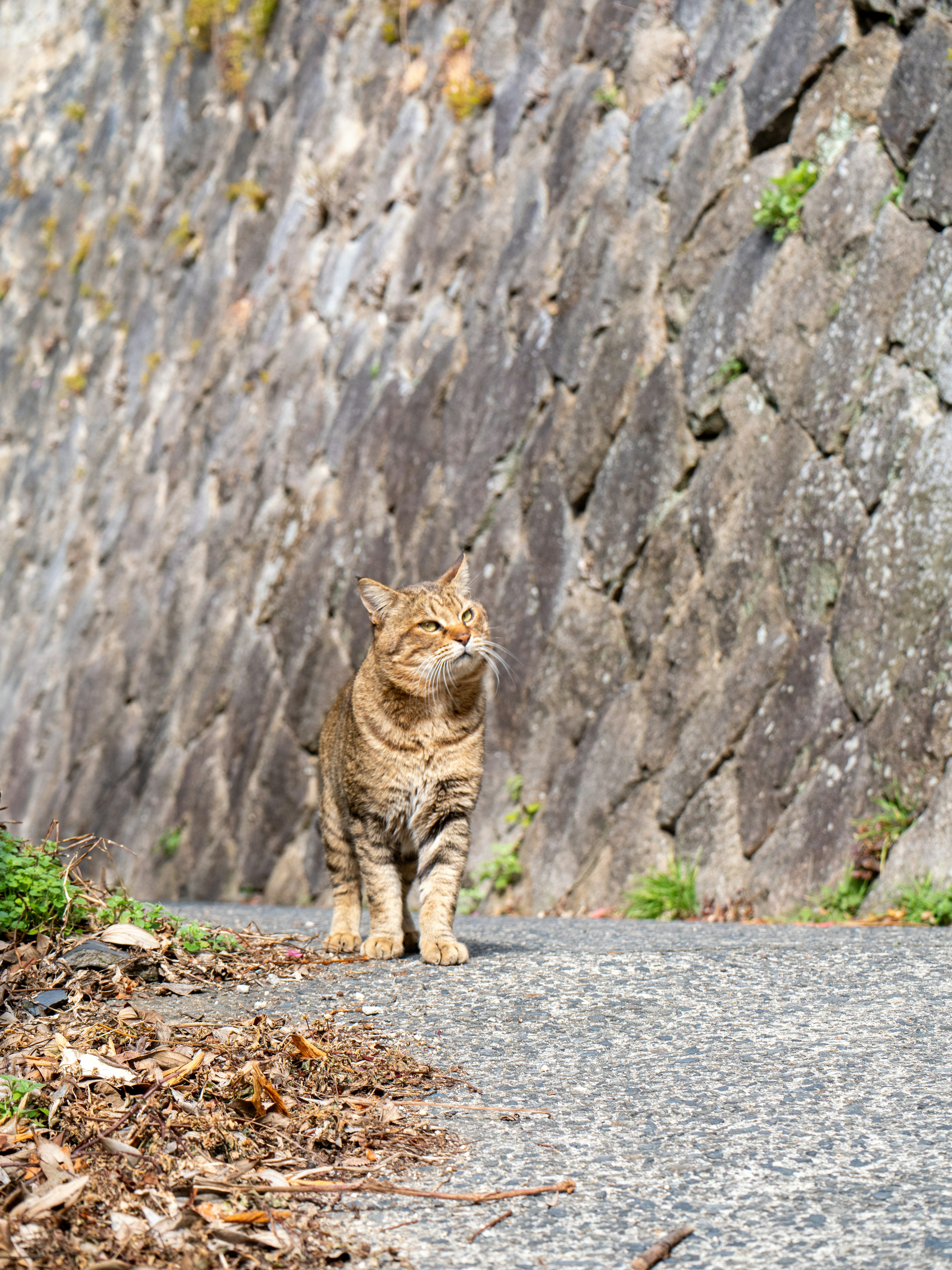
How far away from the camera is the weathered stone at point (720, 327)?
7160 millimetres

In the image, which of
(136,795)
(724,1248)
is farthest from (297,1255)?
(136,795)

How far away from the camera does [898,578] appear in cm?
579

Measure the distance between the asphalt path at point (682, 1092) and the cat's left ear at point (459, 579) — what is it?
Result: 1.36 m

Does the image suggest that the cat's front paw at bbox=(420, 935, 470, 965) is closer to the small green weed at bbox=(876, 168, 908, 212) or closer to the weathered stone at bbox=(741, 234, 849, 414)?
the weathered stone at bbox=(741, 234, 849, 414)

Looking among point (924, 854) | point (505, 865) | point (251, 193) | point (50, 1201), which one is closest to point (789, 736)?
point (924, 854)

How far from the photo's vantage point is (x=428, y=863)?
4.48m

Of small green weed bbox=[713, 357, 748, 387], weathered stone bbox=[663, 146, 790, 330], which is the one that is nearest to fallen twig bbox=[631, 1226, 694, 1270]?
small green weed bbox=[713, 357, 748, 387]

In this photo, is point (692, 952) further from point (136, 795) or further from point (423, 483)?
point (136, 795)

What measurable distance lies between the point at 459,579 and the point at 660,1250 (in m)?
3.17

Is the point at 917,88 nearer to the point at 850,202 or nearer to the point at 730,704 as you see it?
the point at 850,202

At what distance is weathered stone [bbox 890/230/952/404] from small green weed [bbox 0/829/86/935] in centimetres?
432

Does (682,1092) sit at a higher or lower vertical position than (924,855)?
lower

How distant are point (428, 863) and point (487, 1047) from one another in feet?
4.50

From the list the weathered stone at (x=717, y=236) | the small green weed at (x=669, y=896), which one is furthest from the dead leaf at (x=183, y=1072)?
the weathered stone at (x=717, y=236)
